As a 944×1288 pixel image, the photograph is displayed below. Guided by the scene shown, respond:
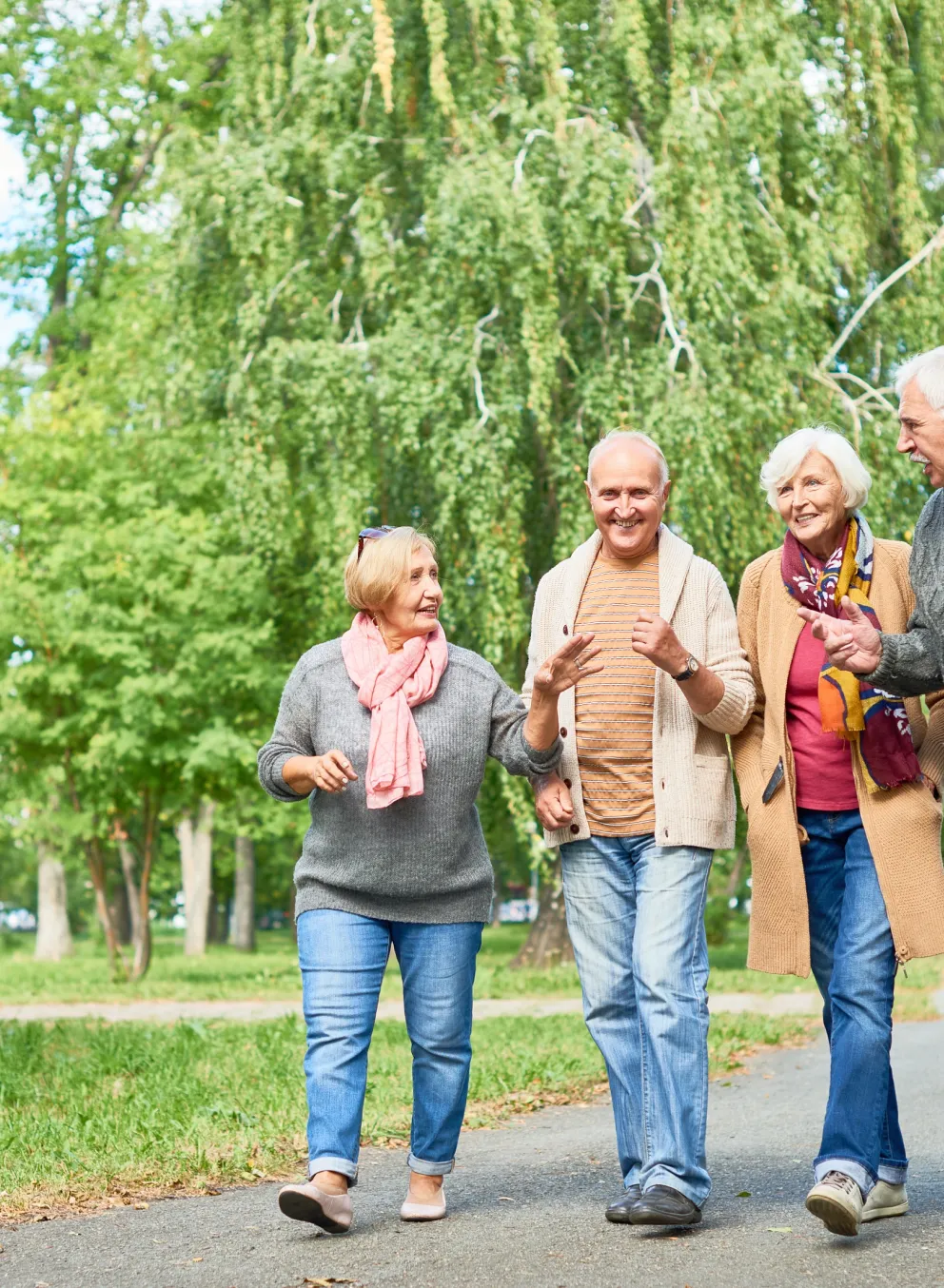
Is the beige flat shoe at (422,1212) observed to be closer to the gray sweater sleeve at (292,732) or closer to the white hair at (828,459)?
the gray sweater sleeve at (292,732)

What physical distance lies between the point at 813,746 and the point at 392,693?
120 cm

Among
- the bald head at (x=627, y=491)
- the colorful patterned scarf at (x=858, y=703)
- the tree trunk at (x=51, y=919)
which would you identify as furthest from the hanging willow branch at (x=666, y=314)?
the tree trunk at (x=51, y=919)

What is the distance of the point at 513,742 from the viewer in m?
5.02

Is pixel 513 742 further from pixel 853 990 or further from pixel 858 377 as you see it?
pixel 858 377

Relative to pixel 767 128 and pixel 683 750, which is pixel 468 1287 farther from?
pixel 767 128

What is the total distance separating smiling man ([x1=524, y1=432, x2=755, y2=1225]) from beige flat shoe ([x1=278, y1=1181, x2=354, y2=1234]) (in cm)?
74

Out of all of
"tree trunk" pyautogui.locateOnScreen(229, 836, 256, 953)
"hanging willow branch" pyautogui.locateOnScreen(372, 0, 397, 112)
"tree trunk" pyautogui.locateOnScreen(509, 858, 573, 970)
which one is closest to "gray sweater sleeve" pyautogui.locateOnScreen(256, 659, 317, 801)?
"hanging willow branch" pyautogui.locateOnScreen(372, 0, 397, 112)

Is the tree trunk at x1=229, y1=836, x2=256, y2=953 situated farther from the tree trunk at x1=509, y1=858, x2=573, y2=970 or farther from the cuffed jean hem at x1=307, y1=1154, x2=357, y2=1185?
the cuffed jean hem at x1=307, y1=1154, x2=357, y2=1185

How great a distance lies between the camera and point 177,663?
1892 cm

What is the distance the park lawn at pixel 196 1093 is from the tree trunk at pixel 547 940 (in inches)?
293

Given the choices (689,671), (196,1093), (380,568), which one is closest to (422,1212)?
(689,671)

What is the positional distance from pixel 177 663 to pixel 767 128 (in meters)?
8.51

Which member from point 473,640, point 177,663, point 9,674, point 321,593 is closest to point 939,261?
point 473,640

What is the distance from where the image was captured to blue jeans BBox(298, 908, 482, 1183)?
4797 mm
